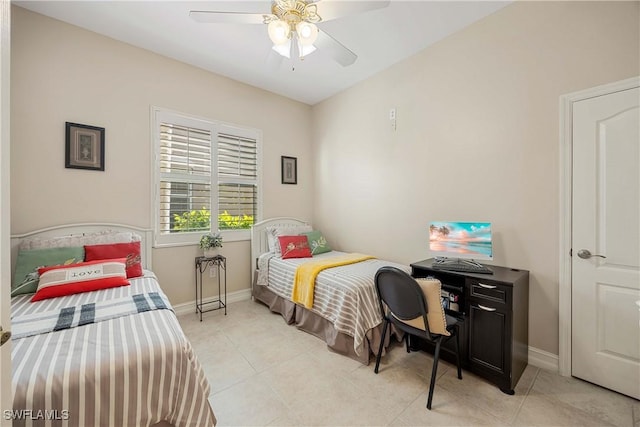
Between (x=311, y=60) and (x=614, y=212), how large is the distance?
3.12 metres

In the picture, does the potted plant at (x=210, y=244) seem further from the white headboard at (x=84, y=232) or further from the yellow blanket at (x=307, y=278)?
the yellow blanket at (x=307, y=278)

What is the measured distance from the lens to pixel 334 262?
2.92 meters

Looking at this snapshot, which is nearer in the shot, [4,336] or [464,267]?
[4,336]

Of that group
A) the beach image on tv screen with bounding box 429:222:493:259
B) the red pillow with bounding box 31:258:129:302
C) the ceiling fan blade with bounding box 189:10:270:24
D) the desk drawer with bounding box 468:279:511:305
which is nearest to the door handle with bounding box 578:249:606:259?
the beach image on tv screen with bounding box 429:222:493:259

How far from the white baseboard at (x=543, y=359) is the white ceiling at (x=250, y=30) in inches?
120

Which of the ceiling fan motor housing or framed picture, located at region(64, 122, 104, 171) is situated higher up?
the ceiling fan motor housing

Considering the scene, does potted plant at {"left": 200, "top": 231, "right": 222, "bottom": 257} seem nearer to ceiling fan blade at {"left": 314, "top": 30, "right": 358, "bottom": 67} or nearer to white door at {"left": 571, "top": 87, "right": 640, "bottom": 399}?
ceiling fan blade at {"left": 314, "top": 30, "right": 358, "bottom": 67}

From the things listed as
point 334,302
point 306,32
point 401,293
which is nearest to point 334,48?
point 306,32

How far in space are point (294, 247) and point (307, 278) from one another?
2.51ft

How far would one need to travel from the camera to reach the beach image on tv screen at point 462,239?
2246 millimetres

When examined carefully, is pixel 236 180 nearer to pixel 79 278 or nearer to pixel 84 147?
pixel 84 147

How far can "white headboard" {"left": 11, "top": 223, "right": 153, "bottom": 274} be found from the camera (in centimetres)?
219

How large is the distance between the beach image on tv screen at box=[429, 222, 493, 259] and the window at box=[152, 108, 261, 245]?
250 centimetres

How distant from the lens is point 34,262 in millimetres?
2090
